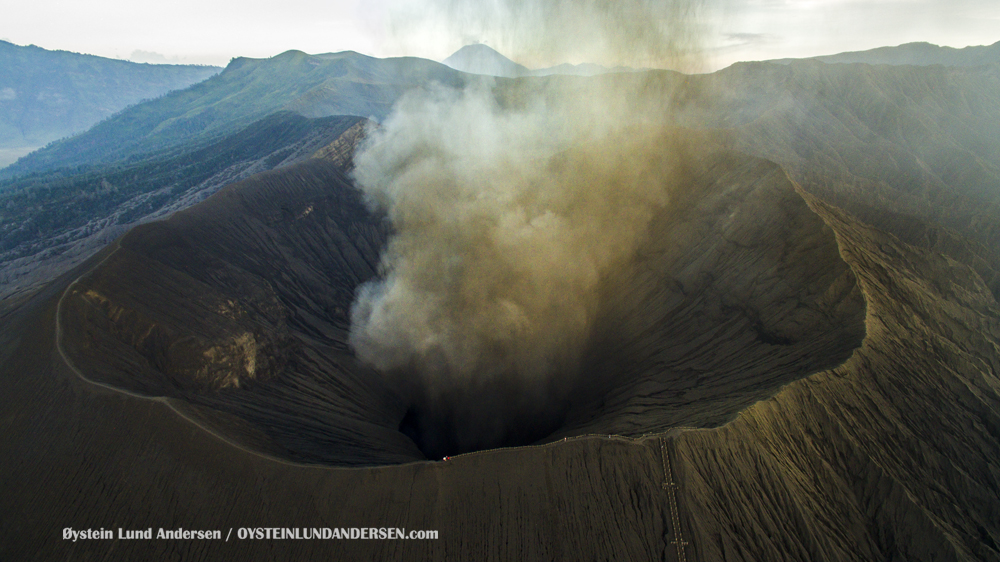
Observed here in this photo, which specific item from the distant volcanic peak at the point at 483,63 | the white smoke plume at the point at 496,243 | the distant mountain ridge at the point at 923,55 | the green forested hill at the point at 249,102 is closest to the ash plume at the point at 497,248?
the white smoke plume at the point at 496,243

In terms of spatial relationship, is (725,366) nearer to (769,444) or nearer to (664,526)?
(769,444)

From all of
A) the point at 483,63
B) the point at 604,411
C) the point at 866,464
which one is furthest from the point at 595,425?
the point at 483,63

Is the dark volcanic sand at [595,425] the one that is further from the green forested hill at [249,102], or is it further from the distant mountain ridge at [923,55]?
the distant mountain ridge at [923,55]

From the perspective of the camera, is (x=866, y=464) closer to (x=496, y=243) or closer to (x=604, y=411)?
(x=604, y=411)

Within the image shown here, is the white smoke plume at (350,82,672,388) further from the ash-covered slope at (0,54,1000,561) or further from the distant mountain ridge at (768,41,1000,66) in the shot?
the distant mountain ridge at (768,41,1000,66)

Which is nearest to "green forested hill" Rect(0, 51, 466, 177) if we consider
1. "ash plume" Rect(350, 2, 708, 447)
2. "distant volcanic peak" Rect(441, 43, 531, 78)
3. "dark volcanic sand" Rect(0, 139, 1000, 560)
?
"distant volcanic peak" Rect(441, 43, 531, 78)

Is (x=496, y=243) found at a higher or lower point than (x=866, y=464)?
lower
